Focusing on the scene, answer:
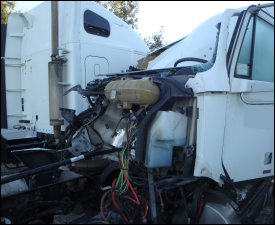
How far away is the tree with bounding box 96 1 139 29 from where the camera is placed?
5.46 meters

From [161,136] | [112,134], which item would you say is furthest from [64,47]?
[161,136]

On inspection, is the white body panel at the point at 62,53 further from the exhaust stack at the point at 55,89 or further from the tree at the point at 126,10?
the tree at the point at 126,10

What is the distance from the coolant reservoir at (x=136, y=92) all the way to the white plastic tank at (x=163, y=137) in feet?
0.54

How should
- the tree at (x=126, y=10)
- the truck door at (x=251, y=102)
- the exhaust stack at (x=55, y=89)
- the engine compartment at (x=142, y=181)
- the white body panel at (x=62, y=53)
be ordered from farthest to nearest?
the tree at (x=126, y=10), the white body panel at (x=62, y=53), the exhaust stack at (x=55, y=89), the truck door at (x=251, y=102), the engine compartment at (x=142, y=181)

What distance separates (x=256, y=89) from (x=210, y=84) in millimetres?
581

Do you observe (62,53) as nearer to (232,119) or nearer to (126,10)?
(126,10)

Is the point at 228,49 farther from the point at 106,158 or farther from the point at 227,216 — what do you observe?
the point at 106,158

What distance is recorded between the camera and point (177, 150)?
2951 mm

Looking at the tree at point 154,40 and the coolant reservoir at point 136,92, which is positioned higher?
the tree at point 154,40

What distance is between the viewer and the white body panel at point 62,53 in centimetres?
422

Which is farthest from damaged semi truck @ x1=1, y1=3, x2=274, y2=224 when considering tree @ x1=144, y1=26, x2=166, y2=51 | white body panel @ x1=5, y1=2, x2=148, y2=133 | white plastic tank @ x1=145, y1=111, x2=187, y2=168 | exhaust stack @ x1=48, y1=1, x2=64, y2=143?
tree @ x1=144, y1=26, x2=166, y2=51

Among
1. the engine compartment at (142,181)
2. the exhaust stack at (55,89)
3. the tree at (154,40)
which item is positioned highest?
the tree at (154,40)

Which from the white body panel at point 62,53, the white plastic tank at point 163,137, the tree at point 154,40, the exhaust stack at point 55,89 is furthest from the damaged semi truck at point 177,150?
the tree at point 154,40

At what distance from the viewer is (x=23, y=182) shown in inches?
126
